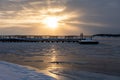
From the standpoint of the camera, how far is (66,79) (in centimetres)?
1828

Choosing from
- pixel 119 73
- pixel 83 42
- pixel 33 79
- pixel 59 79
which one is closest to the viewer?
pixel 33 79

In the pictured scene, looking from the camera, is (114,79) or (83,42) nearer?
(114,79)

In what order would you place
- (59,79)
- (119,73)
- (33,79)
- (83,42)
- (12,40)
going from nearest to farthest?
(33,79)
(59,79)
(119,73)
(83,42)
(12,40)

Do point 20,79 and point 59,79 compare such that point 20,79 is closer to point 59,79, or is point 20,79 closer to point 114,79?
point 59,79

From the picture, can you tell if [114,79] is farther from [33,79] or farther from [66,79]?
[33,79]

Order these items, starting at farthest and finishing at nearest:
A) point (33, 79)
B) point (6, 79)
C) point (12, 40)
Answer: point (12, 40) < point (33, 79) < point (6, 79)

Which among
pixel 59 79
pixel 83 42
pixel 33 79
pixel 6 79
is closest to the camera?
pixel 6 79

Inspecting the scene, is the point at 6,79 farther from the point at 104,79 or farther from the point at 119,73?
the point at 119,73

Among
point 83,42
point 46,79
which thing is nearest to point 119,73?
point 46,79

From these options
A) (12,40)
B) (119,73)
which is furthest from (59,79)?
(12,40)

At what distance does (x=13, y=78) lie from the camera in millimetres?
15930

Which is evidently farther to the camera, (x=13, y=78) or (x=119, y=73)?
(x=119, y=73)

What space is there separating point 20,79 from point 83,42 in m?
83.4

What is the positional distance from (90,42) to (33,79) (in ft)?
275
